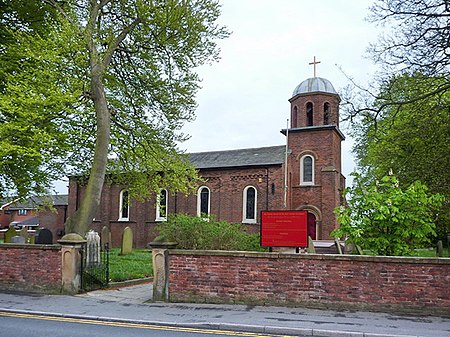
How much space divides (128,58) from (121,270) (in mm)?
9045

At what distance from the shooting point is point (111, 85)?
19109 millimetres

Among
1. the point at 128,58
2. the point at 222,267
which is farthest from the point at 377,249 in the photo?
the point at 128,58

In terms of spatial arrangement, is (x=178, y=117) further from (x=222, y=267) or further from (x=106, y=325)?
(x=106, y=325)

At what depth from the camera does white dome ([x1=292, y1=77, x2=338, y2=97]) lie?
3291 centimetres

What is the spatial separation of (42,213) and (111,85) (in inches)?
975

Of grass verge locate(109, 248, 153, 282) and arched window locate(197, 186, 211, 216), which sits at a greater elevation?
arched window locate(197, 186, 211, 216)

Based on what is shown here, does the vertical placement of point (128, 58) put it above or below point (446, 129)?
above

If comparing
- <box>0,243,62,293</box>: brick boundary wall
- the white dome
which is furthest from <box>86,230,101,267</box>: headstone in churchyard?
the white dome

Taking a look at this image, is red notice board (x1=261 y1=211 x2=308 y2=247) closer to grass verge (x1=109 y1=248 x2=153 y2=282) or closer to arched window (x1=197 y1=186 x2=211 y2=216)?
grass verge (x1=109 y1=248 x2=153 y2=282)

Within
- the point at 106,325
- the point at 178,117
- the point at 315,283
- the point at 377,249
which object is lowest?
the point at 106,325

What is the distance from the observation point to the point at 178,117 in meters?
19.2

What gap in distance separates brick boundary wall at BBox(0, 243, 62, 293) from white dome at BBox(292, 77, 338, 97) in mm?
24759

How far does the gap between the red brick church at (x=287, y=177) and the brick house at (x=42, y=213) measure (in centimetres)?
756

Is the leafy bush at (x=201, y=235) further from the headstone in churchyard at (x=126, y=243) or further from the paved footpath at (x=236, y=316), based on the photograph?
the headstone in churchyard at (x=126, y=243)
